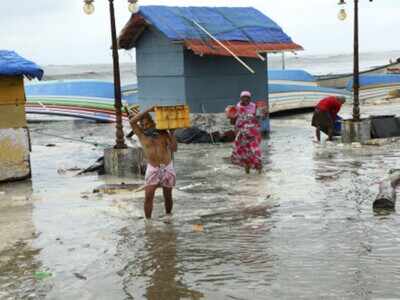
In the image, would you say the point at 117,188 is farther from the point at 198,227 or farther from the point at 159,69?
the point at 159,69

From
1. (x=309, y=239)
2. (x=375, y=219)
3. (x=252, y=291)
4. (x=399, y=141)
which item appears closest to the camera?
(x=252, y=291)

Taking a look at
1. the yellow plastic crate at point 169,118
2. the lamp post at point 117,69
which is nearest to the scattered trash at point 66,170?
the lamp post at point 117,69

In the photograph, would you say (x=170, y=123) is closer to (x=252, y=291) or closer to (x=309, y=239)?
(x=309, y=239)

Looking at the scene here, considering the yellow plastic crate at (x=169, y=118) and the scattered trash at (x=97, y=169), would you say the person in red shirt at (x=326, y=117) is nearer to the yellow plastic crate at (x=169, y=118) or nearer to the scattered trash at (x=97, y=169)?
the scattered trash at (x=97, y=169)

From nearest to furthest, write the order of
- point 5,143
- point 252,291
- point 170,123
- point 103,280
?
point 252,291
point 103,280
point 170,123
point 5,143

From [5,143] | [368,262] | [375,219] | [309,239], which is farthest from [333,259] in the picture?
[5,143]

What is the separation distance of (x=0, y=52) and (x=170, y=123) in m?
4.83

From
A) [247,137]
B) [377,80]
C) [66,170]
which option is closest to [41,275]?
[247,137]

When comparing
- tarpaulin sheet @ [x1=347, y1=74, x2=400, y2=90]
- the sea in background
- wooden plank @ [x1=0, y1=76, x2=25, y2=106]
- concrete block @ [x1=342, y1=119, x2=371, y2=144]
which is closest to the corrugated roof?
concrete block @ [x1=342, y1=119, x2=371, y2=144]

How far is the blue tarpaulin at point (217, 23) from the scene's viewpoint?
17359mm

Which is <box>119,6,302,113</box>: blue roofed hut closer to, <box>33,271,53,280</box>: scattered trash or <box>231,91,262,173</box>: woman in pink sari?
<box>231,91,262,173</box>: woman in pink sari

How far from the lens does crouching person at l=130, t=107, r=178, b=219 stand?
8383mm

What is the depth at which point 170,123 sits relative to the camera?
8570 millimetres

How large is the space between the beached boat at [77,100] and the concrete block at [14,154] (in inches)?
483
